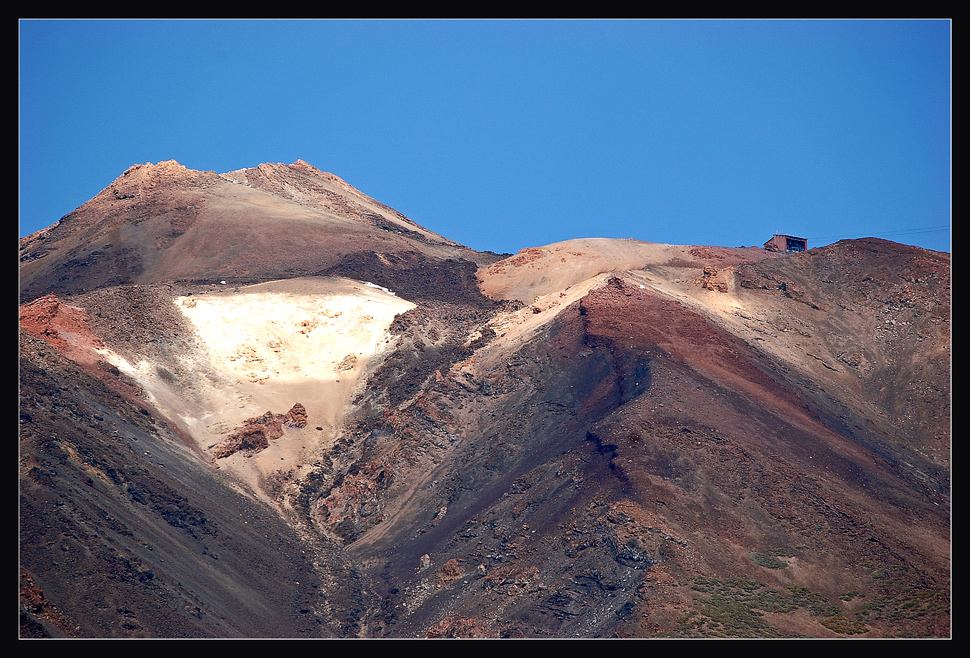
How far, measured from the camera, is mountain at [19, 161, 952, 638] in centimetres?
3019

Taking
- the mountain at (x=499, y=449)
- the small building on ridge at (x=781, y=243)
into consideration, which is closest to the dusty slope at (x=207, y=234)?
the mountain at (x=499, y=449)

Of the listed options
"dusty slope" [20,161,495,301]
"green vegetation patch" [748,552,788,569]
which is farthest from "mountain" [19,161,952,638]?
"dusty slope" [20,161,495,301]

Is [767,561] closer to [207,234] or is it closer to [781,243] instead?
[781,243]

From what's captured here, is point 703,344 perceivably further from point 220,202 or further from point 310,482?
point 220,202

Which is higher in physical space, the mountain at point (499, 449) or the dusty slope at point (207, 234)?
the dusty slope at point (207, 234)

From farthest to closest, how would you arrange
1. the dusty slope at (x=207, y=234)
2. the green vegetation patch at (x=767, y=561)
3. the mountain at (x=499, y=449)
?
1. the dusty slope at (x=207, y=234)
2. the green vegetation patch at (x=767, y=561)
3. the mountain at (x=499, y=449)

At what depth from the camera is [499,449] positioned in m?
42.2

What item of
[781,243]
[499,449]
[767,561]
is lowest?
[767,561]

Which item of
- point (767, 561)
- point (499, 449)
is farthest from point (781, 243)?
point (767, 561)

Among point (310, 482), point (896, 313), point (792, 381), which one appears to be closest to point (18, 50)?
point (310, 482)

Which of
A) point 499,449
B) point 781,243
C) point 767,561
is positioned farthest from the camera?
point 781,243

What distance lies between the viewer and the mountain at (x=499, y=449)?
3019cm

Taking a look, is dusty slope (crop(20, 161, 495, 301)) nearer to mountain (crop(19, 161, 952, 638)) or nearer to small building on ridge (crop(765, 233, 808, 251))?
mountain (crop(19, 161, 952, 638))

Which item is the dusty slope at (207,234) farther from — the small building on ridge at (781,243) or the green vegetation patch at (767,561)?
the green vegetation patch at (767,561)
